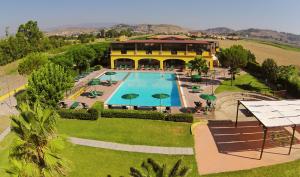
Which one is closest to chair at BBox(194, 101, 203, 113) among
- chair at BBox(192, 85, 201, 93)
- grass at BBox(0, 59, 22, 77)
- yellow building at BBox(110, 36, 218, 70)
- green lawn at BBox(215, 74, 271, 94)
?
chair at BBox(192, 85, 201, 93)

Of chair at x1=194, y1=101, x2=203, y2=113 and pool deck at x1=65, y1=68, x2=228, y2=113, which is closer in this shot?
chair at x1=194, y1=101, x2=203, y2=113

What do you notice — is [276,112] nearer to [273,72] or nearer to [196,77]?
[273,72]

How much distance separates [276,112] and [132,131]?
13.8 metres

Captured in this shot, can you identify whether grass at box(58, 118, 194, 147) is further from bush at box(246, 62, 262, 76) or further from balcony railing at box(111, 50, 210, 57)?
balcony railing at box(111, 50, 210, 57)

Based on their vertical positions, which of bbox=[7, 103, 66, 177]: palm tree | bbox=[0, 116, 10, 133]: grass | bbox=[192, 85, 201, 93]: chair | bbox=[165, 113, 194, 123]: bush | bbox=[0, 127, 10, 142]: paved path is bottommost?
bbox=[0, 127, 10, 142]: paved path

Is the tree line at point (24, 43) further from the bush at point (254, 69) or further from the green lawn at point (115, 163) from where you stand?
the bush at point (254, 69)

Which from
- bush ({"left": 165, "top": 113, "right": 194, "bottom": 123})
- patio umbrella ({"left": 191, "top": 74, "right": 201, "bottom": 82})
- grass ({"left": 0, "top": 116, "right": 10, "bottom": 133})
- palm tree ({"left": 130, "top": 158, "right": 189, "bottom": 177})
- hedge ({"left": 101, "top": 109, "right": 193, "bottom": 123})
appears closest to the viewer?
palm tree ({"left": 130, "top": 158, "right": 189, "bottom": 177})

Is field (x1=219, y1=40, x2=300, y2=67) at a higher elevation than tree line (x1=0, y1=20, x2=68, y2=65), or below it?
below

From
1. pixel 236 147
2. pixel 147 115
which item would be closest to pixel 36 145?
pixel 236 147

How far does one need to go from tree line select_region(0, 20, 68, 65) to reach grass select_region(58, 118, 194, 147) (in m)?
53.4

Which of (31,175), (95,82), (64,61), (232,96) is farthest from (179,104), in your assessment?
(31,175)

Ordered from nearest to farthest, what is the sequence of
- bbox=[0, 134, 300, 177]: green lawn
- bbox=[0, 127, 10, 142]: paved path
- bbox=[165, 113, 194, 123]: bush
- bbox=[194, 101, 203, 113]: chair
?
bbox=[0, 134, 300, 177]: green lawn, bbox=[0, 127, 10, 142]: paved path, bbox=[165, 113, 194, 123]: bush, bbox=[194, 101, 203, 113]: chair

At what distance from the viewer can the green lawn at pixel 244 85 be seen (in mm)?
41844

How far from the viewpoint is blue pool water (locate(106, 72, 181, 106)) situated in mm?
37487
